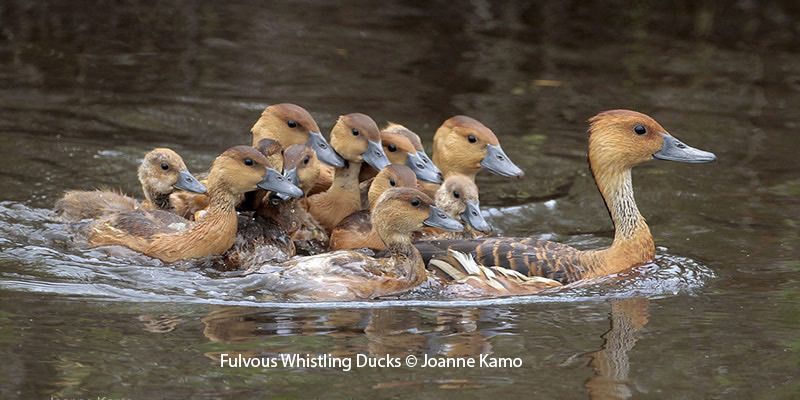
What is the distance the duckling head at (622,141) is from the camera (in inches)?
393

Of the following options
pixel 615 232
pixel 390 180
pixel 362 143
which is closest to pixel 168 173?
pixel 362 143

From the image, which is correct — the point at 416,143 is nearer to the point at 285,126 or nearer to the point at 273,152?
the point at 285,126

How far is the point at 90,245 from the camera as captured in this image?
9922 mm

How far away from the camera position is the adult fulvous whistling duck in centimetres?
930

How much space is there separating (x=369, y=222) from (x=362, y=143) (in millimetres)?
1002

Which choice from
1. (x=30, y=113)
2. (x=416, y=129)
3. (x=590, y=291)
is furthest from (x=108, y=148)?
(x=590, y=291)

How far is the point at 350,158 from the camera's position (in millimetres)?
10898

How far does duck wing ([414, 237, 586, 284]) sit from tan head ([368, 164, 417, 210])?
82 cm

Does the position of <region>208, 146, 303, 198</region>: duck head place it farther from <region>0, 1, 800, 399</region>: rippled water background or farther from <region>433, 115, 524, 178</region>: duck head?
<region>433, 115, 524, 178</region>: duck head

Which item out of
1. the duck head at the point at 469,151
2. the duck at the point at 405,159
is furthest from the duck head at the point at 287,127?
the duck head at the point at 469,151

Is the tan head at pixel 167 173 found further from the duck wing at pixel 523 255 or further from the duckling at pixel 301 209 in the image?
the duck wing at pixel 523 255

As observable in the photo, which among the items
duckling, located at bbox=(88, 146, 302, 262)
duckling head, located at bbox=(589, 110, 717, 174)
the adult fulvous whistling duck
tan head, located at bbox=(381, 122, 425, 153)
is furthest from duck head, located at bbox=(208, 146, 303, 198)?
duckling head, located at bbox=(589, 110, 717, 174)

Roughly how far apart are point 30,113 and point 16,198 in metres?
2.68

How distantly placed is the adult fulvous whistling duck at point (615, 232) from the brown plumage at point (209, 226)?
1.36 meters
